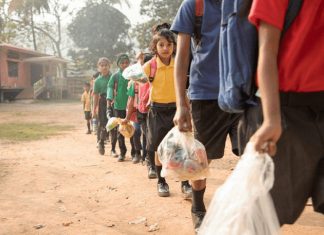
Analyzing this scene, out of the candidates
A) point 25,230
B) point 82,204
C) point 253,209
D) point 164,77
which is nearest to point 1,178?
point 82,204

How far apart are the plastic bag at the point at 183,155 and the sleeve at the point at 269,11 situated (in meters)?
1.39

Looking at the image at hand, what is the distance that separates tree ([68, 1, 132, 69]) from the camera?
36.7m

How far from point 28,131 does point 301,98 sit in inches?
429

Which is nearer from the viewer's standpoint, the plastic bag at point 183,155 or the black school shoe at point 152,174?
the plastic bag at point 183,155

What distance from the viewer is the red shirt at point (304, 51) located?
1793 millimetres

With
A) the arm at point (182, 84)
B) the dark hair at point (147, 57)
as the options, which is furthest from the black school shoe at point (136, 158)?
the arm at point (182, 84)

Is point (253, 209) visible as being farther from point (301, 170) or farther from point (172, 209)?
point (172, 209)

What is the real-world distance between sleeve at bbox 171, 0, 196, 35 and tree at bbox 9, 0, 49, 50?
33539mm

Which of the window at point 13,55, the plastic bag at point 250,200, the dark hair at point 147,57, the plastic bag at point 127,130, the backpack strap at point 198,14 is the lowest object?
the plastic bag at point 127,130

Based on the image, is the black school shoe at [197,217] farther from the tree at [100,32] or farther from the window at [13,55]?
the tree at [100,32]

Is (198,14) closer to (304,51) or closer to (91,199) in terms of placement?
(304,51)

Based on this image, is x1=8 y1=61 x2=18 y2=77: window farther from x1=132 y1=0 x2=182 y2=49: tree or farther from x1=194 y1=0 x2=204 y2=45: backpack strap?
x1=194 y1=0 x2=204 y2=45: backpack strap

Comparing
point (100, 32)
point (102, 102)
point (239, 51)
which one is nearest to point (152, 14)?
point (100, 32)

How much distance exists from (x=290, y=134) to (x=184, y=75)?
1.32 meters
